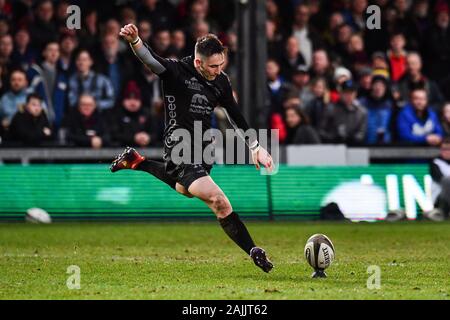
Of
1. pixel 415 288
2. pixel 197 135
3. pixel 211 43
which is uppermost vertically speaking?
pixel 211 43

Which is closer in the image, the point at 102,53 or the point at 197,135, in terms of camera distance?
the point at 197,135

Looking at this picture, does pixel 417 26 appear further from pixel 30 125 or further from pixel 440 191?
pixel 30 125

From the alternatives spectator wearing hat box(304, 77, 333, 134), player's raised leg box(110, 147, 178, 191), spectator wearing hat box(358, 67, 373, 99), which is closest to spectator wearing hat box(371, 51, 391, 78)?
spectator wearing hat box(358, 67, 373, 99)

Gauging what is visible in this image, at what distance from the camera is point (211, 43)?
10906mm

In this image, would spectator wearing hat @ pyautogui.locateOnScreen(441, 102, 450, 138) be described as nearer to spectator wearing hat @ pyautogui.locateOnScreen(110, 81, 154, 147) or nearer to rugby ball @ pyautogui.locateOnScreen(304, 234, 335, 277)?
spectator wearing hat @ pyautogui.locateOnScreen(110, 81, 154, 147)

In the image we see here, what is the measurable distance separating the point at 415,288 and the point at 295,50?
1076cm

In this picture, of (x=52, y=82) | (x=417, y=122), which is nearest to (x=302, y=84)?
Result: (x=417, y=122)

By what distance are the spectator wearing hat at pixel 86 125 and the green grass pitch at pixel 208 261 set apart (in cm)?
177

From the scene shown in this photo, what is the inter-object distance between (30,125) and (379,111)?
18.8 ft

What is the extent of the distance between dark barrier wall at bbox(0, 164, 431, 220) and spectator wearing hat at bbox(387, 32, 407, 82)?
3102 millimetres

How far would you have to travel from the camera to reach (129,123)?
18484 millimetres

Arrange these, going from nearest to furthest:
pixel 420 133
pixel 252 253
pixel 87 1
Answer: pixel 252 253, pixel 420 133, pixel 87 1
